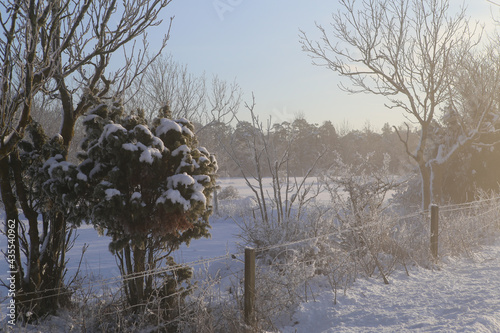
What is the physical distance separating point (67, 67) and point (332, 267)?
458cm

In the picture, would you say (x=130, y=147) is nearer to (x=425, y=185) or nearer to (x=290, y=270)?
(x=290, y=270)

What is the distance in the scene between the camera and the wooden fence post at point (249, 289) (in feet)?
14.5

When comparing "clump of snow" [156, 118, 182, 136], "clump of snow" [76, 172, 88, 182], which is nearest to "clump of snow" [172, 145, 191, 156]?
"clump of snow" [156, 118, 182, 136]

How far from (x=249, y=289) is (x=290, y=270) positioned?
130 cm

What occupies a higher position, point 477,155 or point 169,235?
point 477,155

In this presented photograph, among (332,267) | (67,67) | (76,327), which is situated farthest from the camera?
(332,267)

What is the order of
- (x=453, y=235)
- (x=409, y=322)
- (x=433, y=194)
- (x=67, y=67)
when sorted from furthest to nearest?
(x=433, y=194) → (x=453, y=235) → (x=67, y=67) → (x=409, y=322)

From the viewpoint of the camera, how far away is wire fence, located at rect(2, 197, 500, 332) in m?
4.57

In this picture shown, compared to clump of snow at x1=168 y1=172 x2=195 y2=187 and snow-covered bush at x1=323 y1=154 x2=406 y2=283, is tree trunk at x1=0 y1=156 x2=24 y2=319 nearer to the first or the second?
clump of snow at x1=168 y1=172 x2=195 y2=187

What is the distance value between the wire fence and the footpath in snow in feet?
0.80

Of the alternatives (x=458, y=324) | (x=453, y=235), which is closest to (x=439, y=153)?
(x=453, y=235)

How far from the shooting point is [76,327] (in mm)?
4414

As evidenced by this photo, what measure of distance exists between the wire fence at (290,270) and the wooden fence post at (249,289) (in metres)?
0.14

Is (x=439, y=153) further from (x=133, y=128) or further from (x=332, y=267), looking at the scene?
(x=133, y=128)
